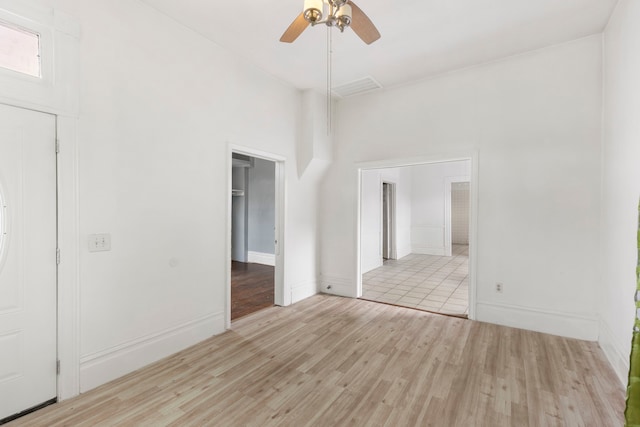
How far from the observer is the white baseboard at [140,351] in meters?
2.26

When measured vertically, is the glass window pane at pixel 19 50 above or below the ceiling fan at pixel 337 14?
below

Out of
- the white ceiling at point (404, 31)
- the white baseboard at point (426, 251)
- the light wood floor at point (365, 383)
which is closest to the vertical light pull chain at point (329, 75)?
the white ceiling at point (404, 31)

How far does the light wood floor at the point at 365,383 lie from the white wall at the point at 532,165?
1.48 ft

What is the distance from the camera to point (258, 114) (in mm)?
3750

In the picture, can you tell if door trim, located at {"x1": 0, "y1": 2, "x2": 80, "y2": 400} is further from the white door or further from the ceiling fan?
the ceiling fan

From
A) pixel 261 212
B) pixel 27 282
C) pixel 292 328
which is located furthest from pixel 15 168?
pixel 261 212

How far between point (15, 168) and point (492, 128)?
4.50m

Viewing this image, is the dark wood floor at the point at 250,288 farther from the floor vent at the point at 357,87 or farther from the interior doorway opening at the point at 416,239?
the floor vent at the point at 357,87

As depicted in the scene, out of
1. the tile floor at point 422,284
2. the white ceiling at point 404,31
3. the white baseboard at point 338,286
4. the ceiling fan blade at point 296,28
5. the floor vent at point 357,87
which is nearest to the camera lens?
the ceiling fan blade at point 296,28

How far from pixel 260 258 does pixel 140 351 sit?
4.76 m

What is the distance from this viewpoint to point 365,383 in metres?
2.32

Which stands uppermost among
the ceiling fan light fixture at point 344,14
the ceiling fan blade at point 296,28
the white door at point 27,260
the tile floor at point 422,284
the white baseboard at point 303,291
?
the ceiling fan blade at point 296,28

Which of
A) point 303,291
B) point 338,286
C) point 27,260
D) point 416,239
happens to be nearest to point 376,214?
point 338,286

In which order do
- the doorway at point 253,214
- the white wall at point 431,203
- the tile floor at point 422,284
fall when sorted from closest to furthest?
the tile floor at point 422,284, the doorway at point 253,214, the white wall at point 431,203
